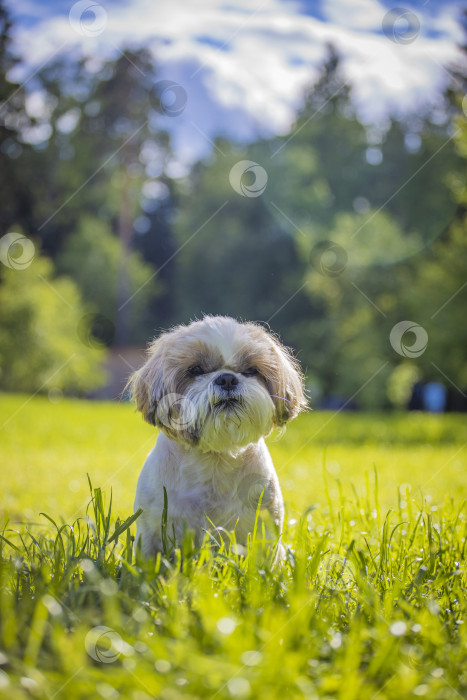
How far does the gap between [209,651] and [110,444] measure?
9.58 m

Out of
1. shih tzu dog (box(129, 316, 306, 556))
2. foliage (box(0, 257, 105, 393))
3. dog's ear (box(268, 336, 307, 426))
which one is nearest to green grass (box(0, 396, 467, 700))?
shih tzu dog (box(129, 316, 306, 556))

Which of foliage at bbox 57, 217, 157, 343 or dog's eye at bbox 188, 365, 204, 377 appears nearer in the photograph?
dog's eye at bbox 188, 365, 204, 377

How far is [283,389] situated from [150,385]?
2.51 feet

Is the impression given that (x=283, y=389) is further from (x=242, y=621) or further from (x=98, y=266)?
(x=98, y=266)

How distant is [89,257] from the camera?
35.4 metres

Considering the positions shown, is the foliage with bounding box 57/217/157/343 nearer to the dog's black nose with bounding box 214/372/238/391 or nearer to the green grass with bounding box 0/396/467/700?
the dog's black nose with bounding box 214/372/238/391

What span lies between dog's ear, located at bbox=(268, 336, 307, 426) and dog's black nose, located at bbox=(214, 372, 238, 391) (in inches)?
13.4

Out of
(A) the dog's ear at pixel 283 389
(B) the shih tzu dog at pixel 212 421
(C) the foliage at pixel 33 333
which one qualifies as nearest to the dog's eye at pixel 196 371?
(B) the shih tzu dog at pixel 212 421

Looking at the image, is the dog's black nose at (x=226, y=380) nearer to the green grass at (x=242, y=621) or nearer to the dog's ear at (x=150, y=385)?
the dog's ear at (x=150, y=385)

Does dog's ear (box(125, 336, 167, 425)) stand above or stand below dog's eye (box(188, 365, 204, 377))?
below

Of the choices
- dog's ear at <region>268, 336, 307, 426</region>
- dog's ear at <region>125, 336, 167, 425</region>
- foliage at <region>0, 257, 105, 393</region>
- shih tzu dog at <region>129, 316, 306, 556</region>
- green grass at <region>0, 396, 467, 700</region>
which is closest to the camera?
green grass at <region>0, 396, 467, 700</region>

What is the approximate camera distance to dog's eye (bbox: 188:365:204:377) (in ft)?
11.7

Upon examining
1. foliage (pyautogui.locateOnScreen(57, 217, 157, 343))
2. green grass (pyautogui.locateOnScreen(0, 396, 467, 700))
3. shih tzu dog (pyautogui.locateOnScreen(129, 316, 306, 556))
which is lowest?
green grass (pyautogui.locateOnScreen(0, 396, 467, 700))

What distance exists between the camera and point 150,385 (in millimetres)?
3553
